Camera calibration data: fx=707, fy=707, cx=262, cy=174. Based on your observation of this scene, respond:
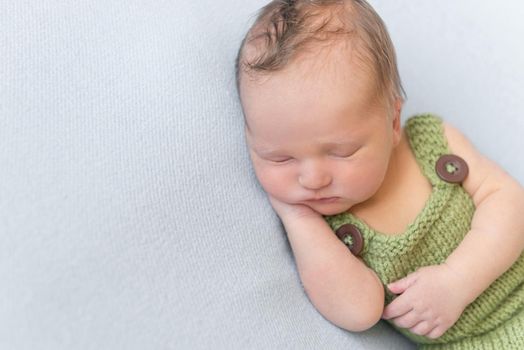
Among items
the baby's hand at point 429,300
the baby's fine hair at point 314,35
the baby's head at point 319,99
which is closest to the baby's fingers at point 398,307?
the baby's hand at point 429,300

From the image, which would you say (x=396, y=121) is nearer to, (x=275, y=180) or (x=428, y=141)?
(x=428, y=141)

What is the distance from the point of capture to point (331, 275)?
99 centimetres

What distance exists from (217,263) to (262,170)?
154 millimetres

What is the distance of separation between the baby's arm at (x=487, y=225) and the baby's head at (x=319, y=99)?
0.54 feet

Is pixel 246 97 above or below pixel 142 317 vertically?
above

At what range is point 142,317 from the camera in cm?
83

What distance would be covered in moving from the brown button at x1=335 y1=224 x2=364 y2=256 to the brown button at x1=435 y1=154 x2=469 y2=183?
0.53ft

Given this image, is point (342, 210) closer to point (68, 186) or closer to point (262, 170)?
point (262, 170)

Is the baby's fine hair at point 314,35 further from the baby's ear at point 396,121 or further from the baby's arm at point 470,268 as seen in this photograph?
the baby's arm at point 470,268

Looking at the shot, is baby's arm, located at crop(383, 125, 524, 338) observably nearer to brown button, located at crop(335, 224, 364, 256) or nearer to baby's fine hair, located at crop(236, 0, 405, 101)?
brown button, located at crop(335, 224, 364, 256)

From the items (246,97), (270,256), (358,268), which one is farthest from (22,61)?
(358,268)

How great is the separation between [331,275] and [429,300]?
15 cm

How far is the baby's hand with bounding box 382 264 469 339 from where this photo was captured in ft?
3.35

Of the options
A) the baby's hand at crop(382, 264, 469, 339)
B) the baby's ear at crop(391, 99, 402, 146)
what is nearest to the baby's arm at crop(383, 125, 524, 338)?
the baby's hand at crop(382, 264, 469, 339)
